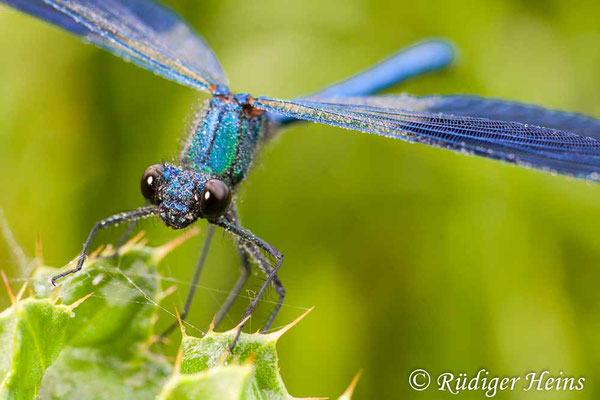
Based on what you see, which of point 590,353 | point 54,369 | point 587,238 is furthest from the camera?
point 587,238

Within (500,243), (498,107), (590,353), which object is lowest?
(590,353)

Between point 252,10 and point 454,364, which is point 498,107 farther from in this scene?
point 252,10

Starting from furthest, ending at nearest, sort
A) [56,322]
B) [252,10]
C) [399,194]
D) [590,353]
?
[252,10] < [399,194] < [590,353] < [56,322]

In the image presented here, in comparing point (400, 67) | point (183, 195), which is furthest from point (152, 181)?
point (400, 67)

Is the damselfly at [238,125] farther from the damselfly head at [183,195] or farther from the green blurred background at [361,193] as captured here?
the green blurred background at [361,193]

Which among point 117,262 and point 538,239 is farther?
point 538,239

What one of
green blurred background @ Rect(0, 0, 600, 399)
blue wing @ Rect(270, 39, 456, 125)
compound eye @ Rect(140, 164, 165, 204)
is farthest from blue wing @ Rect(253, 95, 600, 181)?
blue wing @ Rect(270, 39, 456, 125)

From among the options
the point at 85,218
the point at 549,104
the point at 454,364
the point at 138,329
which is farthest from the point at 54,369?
the point at 549,104
